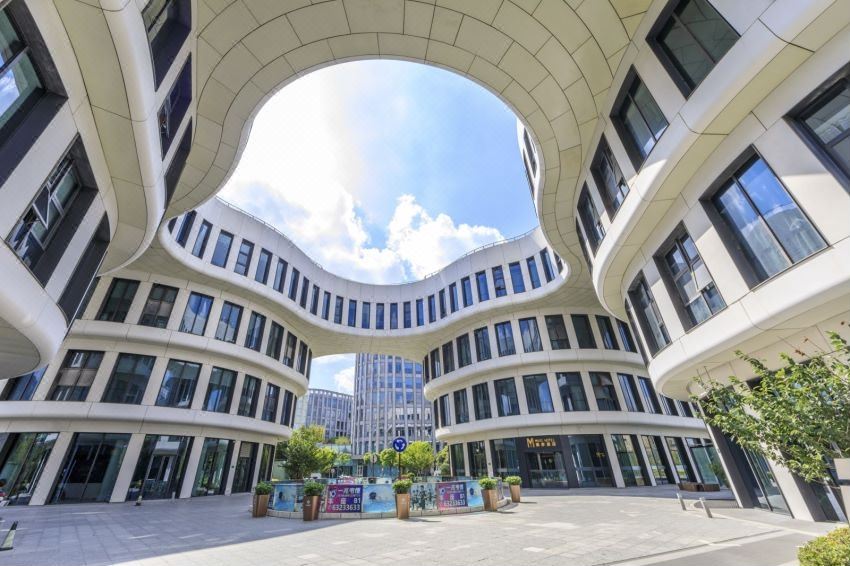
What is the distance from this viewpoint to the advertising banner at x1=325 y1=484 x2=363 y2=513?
47.4ft

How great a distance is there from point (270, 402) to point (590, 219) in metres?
26.6

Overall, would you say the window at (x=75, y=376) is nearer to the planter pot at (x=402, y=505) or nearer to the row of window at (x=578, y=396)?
the planter pot at (x=402, y=505)

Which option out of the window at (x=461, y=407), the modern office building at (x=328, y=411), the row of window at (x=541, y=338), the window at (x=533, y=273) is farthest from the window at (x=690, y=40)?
the modern office building at (x=328, y=411)

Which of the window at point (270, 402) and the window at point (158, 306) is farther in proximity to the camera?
the window at point (270, 402)

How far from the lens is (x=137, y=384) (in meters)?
22.3

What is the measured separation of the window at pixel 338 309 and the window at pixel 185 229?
46.0 feet

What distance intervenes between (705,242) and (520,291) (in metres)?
20.0

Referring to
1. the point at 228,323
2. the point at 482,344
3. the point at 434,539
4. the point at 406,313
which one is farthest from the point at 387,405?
the point at 434,539

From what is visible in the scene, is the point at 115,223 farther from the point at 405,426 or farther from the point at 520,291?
the point at 405,426

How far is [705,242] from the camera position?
10.3m

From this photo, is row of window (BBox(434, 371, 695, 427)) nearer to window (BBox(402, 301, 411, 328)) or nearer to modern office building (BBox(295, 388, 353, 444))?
window (BBox(402, 301, 411, 328))

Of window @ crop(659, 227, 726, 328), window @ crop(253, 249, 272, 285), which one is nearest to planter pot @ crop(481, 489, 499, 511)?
window @ crop(659, 227, 726, 328)

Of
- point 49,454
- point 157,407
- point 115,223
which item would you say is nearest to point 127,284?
point 157,407

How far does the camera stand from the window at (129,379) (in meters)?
21.6
